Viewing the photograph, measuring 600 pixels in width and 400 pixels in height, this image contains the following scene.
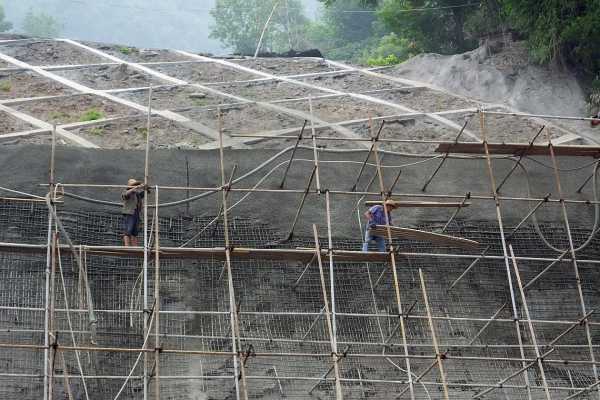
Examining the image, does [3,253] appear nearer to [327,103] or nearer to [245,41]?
[327,103]

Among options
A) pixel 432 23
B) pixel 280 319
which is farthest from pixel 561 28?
pixel 280 319

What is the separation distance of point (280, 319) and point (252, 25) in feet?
118

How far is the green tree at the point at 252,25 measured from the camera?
46566mm

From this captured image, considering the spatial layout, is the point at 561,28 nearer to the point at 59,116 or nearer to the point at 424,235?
→ the point at 424,235

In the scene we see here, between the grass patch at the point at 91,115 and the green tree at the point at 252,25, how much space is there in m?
28.2

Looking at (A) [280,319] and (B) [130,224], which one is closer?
(A) [280,319]

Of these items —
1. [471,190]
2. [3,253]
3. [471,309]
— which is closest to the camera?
[3,253]

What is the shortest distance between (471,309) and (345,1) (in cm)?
2807

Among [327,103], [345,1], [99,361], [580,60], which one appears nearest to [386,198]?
[99,361]

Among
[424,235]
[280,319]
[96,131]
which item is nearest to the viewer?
[424,235]

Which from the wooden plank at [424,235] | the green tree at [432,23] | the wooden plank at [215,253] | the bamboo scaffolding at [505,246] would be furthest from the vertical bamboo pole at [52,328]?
the green tree at [432,23]

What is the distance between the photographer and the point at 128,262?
12969mm

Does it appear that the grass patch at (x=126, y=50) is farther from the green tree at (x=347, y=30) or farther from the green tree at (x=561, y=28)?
the green tree at (x=347, y=30)

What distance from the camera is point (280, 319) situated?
41.6ft
